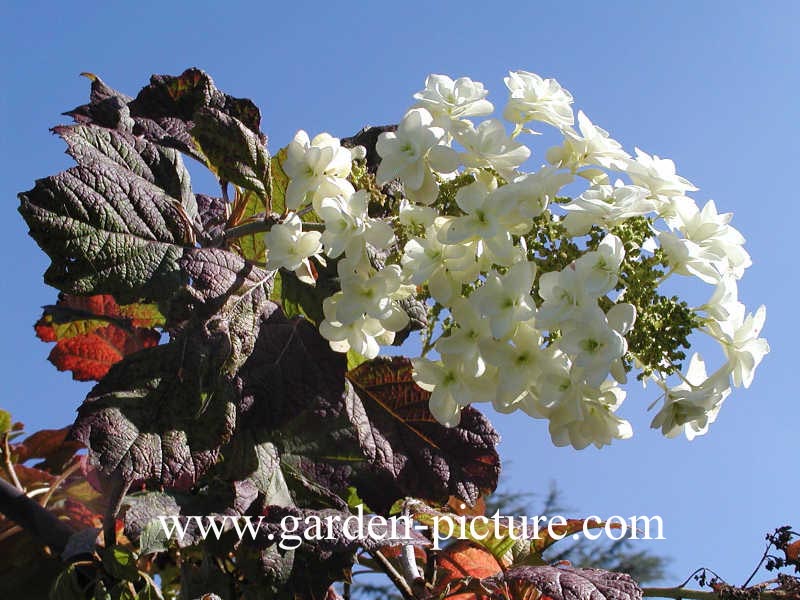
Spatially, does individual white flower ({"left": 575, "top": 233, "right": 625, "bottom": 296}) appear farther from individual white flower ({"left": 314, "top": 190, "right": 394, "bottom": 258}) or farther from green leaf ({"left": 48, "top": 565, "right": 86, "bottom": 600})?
green leaf ({"left": 48, "top": 565, "right": 86, "bottom": 600})

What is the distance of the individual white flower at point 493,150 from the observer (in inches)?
44.8

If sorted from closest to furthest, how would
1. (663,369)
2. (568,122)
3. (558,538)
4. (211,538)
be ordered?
(663,369), (568,122), (211,538), (558,538)

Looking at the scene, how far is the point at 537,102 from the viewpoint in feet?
4.13

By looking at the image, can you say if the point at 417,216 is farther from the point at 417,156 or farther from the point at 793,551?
the point at 793,551

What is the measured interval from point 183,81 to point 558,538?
106 cm

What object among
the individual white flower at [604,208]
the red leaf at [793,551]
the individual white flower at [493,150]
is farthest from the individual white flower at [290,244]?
the red leaf at [793,551]

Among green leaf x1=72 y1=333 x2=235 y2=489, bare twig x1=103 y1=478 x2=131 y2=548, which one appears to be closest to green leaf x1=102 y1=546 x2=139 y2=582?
bare twig x1=103 y1=478 x2=131 y2=548

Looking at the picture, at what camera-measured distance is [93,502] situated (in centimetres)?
172

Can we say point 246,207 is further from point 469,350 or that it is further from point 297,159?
point 469,350

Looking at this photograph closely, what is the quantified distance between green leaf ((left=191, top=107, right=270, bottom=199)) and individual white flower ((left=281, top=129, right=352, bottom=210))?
13 cm

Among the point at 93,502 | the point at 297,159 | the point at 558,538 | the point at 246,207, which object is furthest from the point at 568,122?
the point at 93,502

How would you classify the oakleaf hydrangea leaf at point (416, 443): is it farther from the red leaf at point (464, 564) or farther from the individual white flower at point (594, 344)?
the individual white flower at point (594, 344)


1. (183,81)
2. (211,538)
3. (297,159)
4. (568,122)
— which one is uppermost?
(183,81)

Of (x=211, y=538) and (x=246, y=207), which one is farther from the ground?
(x=246, y=207)
